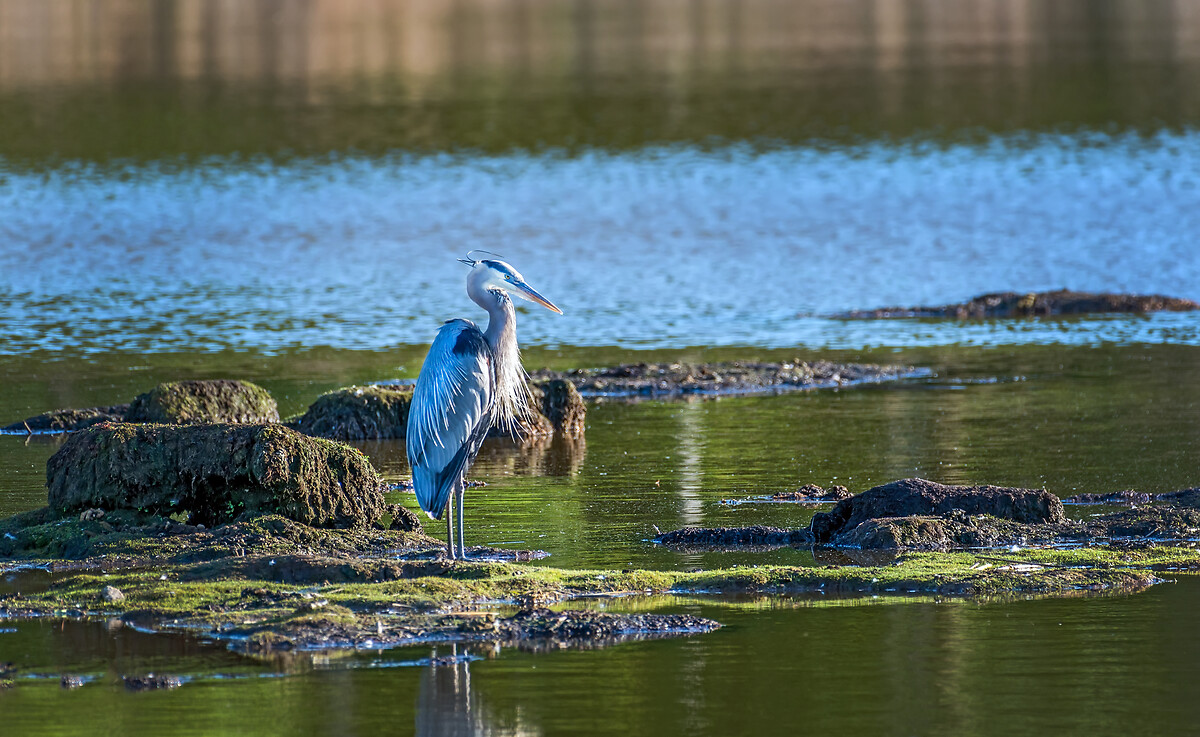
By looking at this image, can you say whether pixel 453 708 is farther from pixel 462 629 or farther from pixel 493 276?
Answer: pixel 493 276

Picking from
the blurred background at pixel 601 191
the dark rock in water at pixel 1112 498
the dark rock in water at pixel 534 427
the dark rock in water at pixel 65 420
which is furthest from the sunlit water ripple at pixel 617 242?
the dark rock in water at pixel 1112 498

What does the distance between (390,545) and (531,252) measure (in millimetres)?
21740

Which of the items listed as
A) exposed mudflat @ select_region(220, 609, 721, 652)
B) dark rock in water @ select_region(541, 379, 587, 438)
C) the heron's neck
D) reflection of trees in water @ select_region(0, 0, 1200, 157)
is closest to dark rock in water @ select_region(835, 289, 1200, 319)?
dark rock in water @ select_region(541, 379, 587, 438)

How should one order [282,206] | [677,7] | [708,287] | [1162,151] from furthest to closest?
[677,7], [1162,151], [282,206], [708,287]

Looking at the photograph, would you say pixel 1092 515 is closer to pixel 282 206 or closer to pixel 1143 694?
pixel 1143 694

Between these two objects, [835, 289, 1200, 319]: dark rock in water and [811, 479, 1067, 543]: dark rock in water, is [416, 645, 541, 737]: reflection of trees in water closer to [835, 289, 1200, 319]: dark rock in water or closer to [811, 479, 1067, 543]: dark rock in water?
[811, 479, 1067, 543]: dark rock in water

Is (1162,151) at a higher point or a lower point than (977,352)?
higher

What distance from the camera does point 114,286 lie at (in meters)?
30.3

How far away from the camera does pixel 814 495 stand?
1362 centimetres

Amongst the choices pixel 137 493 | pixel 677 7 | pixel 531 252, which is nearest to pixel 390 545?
pixel 137 493

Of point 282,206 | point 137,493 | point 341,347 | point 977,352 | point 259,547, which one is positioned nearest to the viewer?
point 259,547

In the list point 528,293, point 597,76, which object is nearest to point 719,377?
point 528,293

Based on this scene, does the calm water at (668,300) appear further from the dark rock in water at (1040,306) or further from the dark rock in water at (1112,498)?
the dark rock in water at (1040,306)

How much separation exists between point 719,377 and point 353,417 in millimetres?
4910
